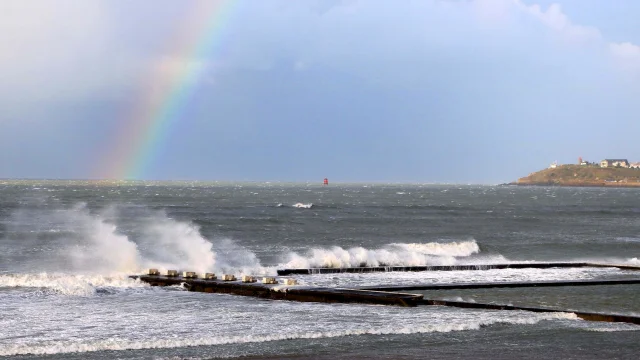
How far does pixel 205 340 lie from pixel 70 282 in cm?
1037

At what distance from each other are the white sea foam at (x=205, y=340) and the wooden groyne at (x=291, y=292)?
3.58 meters

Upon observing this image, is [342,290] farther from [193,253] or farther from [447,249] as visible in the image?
[447,249]

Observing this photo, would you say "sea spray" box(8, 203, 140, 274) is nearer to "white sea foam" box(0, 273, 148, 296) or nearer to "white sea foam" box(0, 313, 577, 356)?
"white sea foam" box(0, 273, 148, 296)

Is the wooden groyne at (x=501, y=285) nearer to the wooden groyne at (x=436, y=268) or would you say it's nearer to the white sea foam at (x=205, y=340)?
the wooden groyne at (x=436, y=268)

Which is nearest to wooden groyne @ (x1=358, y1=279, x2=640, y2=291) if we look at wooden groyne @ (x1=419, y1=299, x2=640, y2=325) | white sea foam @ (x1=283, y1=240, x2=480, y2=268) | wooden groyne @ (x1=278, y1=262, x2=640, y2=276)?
wooden groyne @ (x1=419, y1=299, x2=640, y2=325)

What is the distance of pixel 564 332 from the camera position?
1878 centimetres

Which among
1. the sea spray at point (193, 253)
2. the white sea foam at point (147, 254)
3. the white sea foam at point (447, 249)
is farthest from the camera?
the white sea foam at point (447, 249)

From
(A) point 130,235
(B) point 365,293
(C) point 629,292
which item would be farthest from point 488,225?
(B) point 365,293

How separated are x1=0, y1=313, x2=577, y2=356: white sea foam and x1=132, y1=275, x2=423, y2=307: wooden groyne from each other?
3.58m

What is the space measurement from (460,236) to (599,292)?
39394 mm

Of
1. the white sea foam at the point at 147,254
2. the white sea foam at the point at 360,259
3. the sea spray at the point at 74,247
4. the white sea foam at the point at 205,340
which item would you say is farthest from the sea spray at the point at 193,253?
the white sea foam at the point at 205,340

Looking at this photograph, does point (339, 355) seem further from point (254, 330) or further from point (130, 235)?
point (130, 235)

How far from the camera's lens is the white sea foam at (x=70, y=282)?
2534 centimetres

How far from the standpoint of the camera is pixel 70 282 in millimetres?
26141
